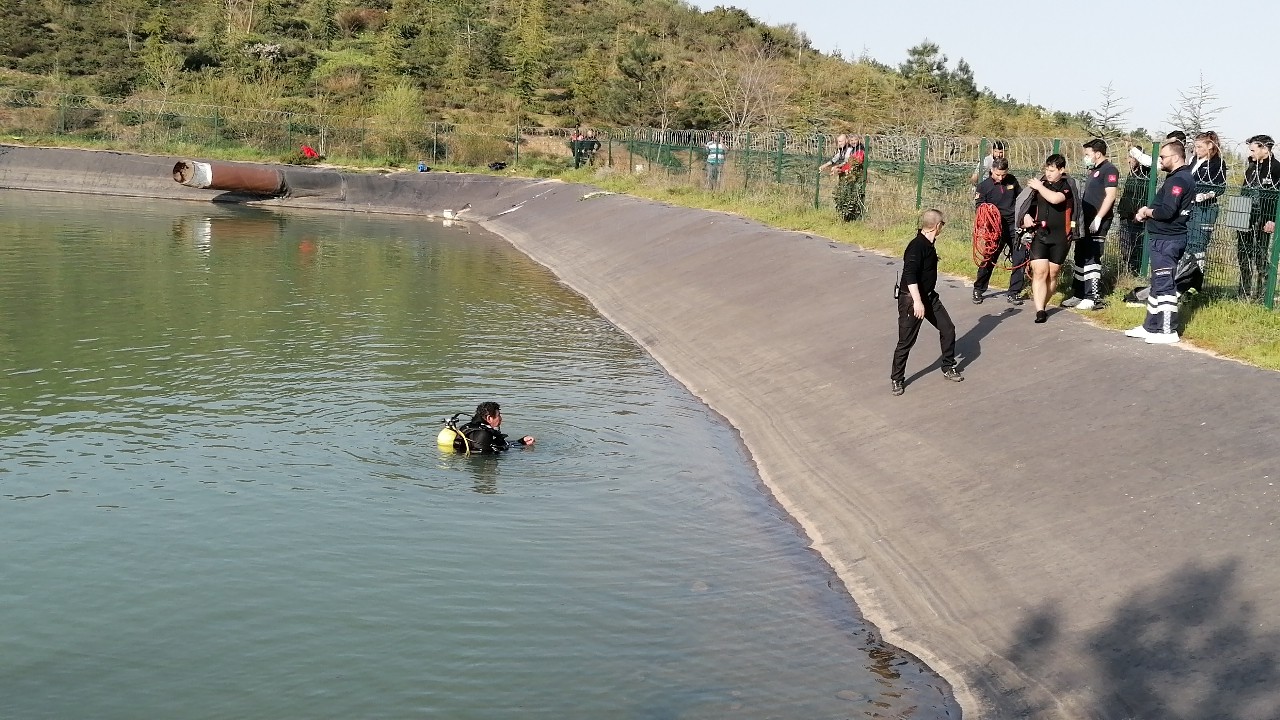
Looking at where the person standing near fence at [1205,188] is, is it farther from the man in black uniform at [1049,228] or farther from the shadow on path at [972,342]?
the shadow on path at [972,342]

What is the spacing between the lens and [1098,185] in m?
16.8

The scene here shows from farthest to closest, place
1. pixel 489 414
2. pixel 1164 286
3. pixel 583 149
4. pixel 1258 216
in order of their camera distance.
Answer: pixel 583 149 < pixel 1258 216 < pixel 1164 286 < pixel 489 414

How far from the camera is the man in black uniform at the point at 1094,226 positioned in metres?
16.6

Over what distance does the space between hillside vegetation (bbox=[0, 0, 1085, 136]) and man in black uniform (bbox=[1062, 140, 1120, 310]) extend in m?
49.4

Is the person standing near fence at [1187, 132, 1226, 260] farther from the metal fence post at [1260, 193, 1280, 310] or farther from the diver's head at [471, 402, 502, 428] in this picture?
the diver's head at [471, 402, 502, 428]

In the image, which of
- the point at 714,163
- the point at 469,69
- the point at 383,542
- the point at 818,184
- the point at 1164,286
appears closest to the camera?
the point at 383,542

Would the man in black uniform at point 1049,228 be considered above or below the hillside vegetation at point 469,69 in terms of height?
below

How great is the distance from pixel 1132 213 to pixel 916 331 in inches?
219

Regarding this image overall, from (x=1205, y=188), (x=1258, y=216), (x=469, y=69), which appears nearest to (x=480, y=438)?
(x=1205, y=188)

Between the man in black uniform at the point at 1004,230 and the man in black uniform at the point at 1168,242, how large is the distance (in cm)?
272

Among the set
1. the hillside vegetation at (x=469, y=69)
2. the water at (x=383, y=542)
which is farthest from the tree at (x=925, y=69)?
the water at (x=383, y=542)

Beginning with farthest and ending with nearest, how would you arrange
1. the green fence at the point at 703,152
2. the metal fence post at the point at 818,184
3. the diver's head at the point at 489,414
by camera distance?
the metal fence post at the point at 818,184 < the green fence at the point at 703,152 < the diver's head at the point at 489,414

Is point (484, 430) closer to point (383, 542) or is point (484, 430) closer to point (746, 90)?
point (383, 542)

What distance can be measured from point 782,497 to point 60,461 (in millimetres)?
7370
